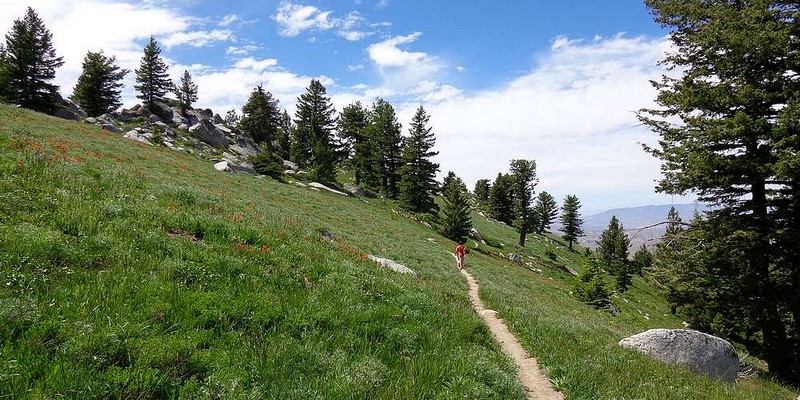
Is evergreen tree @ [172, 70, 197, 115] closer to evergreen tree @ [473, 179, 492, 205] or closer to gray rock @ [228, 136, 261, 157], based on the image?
gray rock @ [228, 136, 261, 157]

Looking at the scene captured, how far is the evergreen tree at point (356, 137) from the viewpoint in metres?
68.2

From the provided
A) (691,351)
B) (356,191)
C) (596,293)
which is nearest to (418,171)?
A: (356,191)

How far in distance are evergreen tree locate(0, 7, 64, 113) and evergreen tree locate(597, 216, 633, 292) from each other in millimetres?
82465

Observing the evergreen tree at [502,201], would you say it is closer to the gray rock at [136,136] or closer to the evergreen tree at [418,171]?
the evergreen tree at [418,171]

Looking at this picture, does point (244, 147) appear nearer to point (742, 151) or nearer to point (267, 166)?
point (267, 166)

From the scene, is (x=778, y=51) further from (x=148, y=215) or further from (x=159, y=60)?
(x=159, y=60)

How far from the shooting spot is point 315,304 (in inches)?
291

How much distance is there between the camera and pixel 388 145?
65375 millimetres

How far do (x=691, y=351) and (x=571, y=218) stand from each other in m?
84.2

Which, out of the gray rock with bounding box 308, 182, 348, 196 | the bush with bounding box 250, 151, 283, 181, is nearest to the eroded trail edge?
the gray rock with bounding box 308, 182, 348, 196

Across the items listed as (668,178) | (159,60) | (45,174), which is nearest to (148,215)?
(45,174)

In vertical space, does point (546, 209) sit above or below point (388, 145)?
below

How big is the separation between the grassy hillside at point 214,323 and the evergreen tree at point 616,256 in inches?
2148

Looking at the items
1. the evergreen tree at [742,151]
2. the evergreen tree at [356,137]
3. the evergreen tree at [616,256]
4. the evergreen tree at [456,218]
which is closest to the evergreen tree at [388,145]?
the evergreen tree at [356,137]
